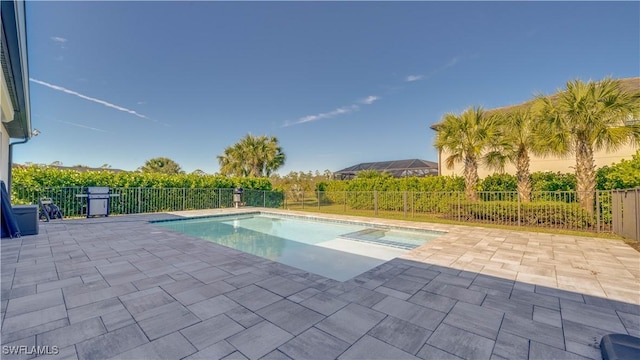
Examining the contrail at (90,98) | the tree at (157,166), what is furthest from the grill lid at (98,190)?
the tree at (157,166)

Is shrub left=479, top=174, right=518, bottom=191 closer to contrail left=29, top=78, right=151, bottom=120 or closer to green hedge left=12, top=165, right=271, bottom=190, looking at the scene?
green hedge left=12, top=165, right=271, bottom=190

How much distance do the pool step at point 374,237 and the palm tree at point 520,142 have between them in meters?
5.33

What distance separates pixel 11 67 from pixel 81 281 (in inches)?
142

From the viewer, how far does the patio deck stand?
1.81 metres

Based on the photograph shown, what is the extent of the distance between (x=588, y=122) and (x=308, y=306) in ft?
30.5

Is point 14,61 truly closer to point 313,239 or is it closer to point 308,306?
point 308,306

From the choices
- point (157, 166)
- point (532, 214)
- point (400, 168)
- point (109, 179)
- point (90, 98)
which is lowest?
point (532, 214)

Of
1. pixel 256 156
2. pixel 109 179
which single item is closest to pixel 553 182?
pixel 256 156

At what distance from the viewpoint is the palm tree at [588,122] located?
22.0 ft

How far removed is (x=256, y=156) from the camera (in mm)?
18062

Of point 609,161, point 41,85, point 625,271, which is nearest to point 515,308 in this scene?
point 625,271

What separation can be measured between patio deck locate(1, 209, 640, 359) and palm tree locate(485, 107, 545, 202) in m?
4.76

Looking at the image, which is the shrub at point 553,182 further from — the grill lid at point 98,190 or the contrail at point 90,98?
the contrail at point 90,98

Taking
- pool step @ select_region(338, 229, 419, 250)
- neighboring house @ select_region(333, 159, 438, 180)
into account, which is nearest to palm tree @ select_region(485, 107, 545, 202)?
pool step @ select_region(338, 229, 419, 250)
